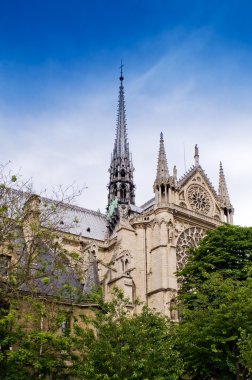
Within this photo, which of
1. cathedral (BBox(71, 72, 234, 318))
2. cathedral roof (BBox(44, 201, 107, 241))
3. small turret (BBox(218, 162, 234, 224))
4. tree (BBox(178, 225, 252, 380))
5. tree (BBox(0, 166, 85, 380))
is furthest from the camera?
cathedral roof (BBox(44, 201, 107, 241))

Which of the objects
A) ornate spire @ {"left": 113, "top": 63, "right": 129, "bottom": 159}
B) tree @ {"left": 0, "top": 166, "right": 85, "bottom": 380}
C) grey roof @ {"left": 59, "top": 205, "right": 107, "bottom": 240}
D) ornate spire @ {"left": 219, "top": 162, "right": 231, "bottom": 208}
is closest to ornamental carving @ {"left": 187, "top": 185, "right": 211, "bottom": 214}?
ornate spire @ {"left": 219, "top": 162, "right": 231, "bottom": 208}

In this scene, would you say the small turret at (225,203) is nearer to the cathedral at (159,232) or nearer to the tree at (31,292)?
the cathedral at (159,232)

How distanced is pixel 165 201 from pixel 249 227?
14880 mm

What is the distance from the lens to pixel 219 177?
55.3 meters

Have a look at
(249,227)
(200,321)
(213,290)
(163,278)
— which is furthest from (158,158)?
(200,321)

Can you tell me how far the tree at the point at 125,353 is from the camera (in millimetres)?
19266

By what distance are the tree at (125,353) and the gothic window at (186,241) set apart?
24459mm

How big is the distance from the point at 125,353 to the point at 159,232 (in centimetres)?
2595

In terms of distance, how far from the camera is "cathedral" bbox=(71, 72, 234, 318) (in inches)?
1683

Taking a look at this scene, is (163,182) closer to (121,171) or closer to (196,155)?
(196,155)

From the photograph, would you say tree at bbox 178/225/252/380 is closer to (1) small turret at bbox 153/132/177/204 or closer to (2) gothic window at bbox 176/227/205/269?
(2) gothic window at bbox 176/227/205/269

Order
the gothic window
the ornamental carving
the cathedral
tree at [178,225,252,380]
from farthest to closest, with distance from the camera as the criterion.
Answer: the ornamental carving, the gothic window, the cathedral, tree at [178,225,252,380]

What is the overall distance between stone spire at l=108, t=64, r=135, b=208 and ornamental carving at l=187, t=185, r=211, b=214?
10.7 metres

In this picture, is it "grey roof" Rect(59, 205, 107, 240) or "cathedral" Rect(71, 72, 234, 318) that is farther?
"grey roof" Rect(59, 205, 107, 240)
